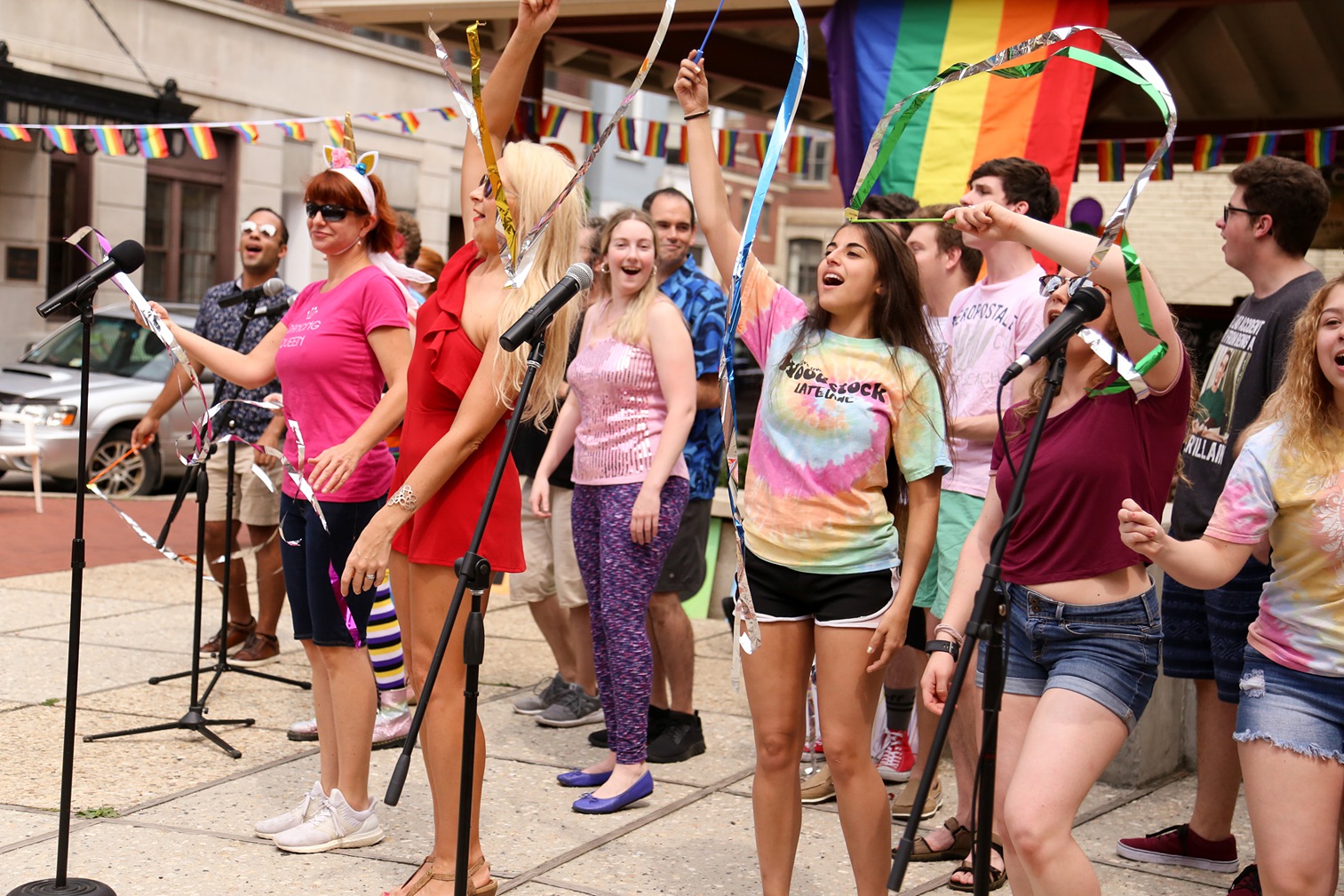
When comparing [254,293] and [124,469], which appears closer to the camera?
[254,293]

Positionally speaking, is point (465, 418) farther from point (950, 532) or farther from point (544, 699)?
point (544, 699)

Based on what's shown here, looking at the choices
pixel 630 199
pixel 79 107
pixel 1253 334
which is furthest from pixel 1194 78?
pixel 630 199

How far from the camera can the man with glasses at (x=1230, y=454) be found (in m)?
4.00

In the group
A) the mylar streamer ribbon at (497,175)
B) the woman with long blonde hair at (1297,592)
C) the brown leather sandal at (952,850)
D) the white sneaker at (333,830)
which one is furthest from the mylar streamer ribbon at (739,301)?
the white sneaker at (333,830)

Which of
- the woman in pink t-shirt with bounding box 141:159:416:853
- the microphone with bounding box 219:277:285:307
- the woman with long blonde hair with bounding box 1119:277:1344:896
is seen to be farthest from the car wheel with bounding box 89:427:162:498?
the woman with long blonde hair with bounding box 1119:277:1344:896

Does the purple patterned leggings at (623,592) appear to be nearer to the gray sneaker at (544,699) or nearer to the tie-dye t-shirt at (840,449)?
the gray sneaker at (544,699)

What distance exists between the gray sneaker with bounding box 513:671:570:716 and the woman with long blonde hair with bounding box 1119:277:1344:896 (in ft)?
10.7

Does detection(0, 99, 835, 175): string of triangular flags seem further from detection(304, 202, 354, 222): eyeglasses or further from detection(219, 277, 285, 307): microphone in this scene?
detection(304, 202, 354, 222): eyeglasses

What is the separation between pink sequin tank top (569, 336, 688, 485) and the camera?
488 cm

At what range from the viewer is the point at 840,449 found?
11.1 ft

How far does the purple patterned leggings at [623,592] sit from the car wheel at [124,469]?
8.08 m

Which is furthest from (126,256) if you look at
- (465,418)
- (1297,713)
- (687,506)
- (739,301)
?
(1297,713)

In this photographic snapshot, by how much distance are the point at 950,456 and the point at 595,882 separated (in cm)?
158

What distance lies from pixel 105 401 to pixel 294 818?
8.56m
